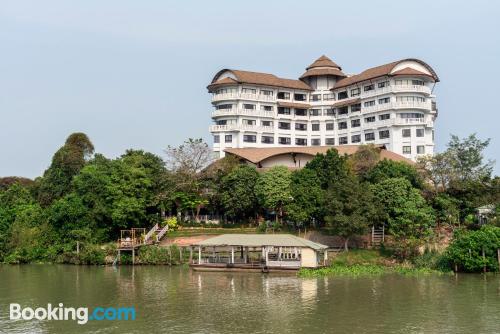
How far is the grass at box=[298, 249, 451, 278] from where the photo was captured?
42656mm

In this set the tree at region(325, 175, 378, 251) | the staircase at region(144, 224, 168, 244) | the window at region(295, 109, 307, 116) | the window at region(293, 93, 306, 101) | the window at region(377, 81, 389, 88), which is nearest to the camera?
the tree at region(325, 175, 378, 251)

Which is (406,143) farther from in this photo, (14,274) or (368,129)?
(14,274)

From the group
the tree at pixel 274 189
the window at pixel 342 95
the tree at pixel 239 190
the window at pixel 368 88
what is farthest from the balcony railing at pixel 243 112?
the tree at pixel 274 189

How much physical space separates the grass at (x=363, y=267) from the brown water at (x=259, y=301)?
1.95 meters

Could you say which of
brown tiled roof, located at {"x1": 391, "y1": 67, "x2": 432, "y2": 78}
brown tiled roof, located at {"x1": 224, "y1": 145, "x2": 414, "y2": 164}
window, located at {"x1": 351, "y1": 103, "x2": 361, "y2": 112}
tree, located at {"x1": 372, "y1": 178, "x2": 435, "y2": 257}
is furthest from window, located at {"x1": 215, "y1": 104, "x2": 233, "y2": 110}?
tree, located at {"x1": 372, "y1": 178, "x2": 435, "y2": 257}

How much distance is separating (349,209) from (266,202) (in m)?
10.4

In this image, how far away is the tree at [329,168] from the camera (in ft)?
Answer: 176

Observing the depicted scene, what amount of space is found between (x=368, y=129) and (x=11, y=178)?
202ft

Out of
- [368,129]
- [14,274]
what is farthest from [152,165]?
[368,129]

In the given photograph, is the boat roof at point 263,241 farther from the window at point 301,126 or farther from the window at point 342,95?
the window at point 342,95

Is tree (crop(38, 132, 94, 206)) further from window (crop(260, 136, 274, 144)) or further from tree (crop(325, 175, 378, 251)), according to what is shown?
tree (crop(325, 175, 378, 251))

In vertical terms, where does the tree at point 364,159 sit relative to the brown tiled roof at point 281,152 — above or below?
below

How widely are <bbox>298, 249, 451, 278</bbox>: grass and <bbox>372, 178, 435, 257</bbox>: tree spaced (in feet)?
6.11

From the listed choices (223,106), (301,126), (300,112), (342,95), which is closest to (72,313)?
(223,106)
